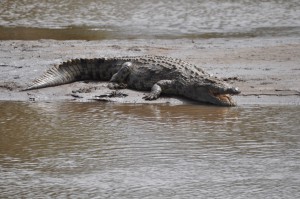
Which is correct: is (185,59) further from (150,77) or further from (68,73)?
(68,73)

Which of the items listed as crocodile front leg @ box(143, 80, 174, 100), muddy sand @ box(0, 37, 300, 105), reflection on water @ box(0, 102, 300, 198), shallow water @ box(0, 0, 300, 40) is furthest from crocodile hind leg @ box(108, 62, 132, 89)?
shallow water @ box(0, 0, 300, 40)

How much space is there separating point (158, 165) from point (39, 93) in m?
3.82

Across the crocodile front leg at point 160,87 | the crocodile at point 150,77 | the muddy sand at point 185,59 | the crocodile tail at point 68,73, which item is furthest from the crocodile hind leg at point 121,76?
the crocodile front leg at point 160,87

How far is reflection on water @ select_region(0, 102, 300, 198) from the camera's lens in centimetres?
628

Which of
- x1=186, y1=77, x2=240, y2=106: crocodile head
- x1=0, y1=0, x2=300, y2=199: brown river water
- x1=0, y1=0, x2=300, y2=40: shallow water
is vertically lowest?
x1=0, y1=0, x2=300, y2=199: brown river water

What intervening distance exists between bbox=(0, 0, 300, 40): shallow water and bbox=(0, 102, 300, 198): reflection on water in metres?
6.55

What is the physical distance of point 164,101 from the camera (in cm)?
990

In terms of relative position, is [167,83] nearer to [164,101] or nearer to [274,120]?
[164,101]

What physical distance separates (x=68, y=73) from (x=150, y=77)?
1.16m

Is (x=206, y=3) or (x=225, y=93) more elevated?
(x=206, y=3)

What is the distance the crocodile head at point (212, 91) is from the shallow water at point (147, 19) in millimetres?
5762

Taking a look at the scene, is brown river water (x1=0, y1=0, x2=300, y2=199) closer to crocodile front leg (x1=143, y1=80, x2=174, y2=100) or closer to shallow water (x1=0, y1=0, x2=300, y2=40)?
crocodile front leg (x1=143, y1=80, x2=174, y2=100)

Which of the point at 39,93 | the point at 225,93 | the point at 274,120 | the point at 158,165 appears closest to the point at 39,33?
the point at 39,93

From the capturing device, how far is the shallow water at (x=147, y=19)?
636 inches
